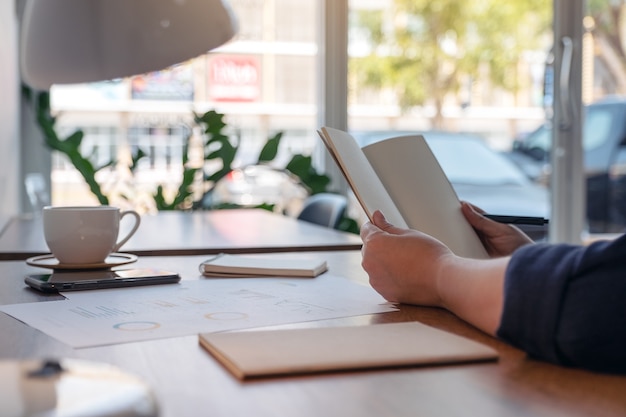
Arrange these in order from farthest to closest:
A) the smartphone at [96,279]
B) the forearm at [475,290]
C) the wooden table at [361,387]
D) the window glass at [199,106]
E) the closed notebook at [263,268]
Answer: the window glass at [199,106], the closed notebook at [263,268], the smartphone at [96,279], the forearm at [475,290], the wooden table at [361,387]

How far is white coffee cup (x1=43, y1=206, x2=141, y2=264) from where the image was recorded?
1144 millimetres

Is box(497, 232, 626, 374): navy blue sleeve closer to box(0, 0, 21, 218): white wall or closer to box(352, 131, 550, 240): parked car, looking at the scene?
box(0, 0, 21, 218): white wall

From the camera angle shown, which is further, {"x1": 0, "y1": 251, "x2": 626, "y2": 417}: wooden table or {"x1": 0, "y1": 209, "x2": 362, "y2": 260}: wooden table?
{"x1": 0, "y1": 209, "x2": 362, "y2": 260}: wooden table

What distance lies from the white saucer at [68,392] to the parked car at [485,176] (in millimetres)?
3498

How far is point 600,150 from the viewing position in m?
3.80

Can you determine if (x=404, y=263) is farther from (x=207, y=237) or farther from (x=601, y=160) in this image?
(x=601, y=160)

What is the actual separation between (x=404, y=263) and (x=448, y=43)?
3189 mm

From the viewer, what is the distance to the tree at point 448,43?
3828 millimetres

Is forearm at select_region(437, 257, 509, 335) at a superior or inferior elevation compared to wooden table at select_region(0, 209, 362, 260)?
superior

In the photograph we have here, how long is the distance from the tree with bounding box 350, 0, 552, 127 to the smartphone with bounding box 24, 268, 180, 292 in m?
2.83

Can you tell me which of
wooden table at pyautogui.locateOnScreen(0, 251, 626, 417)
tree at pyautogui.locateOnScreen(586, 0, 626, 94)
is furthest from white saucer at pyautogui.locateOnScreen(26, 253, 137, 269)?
tree at pyautogui.locateOnScreen(586, 0, 626, 94)

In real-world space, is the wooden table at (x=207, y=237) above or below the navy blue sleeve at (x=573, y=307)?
below

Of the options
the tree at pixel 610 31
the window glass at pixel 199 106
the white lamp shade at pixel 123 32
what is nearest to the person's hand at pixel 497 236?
the white lamp shade at pixel 123 32

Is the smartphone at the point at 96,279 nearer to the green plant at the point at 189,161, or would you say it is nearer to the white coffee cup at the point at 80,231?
the white coffee cup at the point at 80,231
